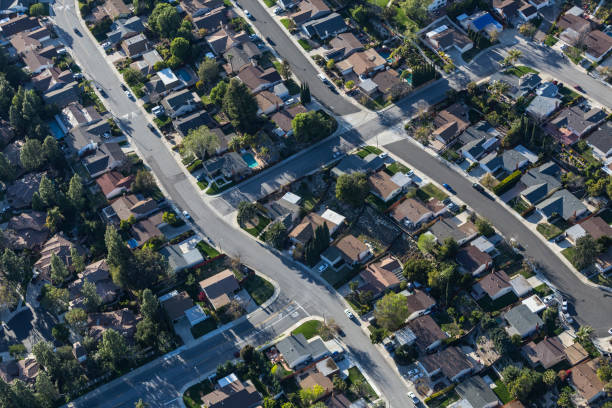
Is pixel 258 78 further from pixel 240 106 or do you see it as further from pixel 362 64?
pixel 362 64

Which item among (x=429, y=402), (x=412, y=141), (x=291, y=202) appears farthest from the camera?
(x=412, y=141)

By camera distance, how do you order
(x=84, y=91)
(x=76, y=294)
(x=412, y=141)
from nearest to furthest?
(x=76, y=294) < (x=412, y=141) < (x=84, y=91)

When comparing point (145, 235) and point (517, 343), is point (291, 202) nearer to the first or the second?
point (145, 235)

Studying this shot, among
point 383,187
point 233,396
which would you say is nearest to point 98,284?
point 233,396

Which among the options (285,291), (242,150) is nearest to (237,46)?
(242,150)

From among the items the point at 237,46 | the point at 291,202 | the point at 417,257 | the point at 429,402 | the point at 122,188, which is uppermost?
the point at 237,46

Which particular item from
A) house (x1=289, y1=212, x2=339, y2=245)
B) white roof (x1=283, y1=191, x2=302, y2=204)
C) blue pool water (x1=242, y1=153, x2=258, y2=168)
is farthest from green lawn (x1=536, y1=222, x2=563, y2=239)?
blue pool water (x1=242, y1=153, x2=258, y2=168)

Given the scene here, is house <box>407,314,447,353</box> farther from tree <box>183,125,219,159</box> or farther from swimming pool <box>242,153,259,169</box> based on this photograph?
tree <box>183,125,219,159</box>
